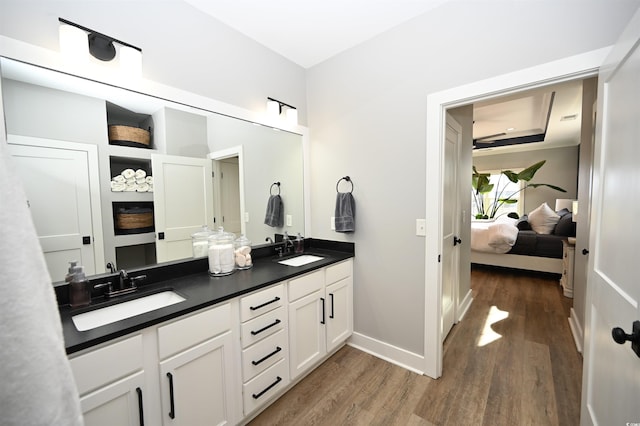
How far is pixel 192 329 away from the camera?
1282 mm

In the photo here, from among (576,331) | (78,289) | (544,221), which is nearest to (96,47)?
(78,289)

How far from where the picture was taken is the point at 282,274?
1786 millimetres

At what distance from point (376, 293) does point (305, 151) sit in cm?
148

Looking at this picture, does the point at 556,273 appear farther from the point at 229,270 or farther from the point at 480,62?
the point at 229,270

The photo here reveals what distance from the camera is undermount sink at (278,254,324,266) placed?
7.25ft

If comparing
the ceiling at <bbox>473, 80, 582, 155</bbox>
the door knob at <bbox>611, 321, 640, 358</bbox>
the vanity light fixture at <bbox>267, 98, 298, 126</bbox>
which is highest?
the ceiling at <bbox>473, 80, 582, 155</bbox>

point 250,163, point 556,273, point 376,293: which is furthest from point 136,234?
point 556,273

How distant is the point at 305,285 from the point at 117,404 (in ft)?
3.71

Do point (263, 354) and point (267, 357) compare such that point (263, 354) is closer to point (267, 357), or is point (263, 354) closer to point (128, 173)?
point (267, 357)

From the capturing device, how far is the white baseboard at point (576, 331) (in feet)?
7.50

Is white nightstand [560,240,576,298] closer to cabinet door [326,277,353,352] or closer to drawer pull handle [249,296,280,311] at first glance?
cabinet door [326,277,353,352]

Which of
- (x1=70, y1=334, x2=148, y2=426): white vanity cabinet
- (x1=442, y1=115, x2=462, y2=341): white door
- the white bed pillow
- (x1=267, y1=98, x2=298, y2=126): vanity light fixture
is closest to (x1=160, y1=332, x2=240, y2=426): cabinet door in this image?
(x1=70, y1=334, x2=148, y2=426): white vanity cabinet

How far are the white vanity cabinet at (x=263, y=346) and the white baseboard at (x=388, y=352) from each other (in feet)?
2.76

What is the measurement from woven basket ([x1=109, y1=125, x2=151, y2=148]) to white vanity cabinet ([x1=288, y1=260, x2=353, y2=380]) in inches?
50.5
